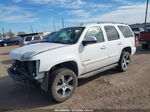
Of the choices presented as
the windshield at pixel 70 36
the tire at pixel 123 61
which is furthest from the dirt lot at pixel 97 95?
the windshield at pixel 70 36

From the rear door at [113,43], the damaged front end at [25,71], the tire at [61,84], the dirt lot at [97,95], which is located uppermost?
the rear door at [113,43]

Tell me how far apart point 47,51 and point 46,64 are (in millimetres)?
329

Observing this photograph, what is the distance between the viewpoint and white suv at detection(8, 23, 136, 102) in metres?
3.60

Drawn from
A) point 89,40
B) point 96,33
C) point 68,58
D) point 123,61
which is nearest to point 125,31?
point 123,61

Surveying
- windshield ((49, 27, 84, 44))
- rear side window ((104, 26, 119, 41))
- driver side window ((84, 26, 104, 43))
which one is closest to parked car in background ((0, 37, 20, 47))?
windshield ((49, 27, 84, 44))

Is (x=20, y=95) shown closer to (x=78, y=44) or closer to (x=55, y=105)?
(x=55, y=105)

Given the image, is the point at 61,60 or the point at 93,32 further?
the point at 93,32

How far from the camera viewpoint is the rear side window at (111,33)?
521 cm

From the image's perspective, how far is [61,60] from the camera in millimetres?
3777

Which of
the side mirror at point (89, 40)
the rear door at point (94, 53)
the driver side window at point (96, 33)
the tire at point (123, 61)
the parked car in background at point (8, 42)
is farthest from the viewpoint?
the parked car in background at point (8, 42)

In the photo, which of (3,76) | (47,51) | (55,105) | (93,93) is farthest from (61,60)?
(3,76)

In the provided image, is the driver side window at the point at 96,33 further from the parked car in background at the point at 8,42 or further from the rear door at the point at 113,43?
the parked car in background at the point at 8,42

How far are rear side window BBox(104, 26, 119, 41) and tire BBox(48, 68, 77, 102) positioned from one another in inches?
79.7

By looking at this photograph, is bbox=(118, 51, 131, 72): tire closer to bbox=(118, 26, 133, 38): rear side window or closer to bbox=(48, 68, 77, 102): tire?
bbox=(118, 26, 133, 38): rear side window
